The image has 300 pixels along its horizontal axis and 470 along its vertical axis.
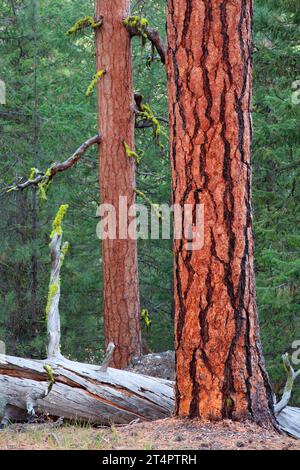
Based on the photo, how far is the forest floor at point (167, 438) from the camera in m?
4.67

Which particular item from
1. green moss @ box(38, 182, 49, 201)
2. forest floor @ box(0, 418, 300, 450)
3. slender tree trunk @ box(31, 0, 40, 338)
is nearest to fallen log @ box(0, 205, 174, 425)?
forest floor @ box(0, 418, 300, 450)

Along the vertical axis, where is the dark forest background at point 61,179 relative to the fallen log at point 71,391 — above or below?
above

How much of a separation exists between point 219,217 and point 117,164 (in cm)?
482

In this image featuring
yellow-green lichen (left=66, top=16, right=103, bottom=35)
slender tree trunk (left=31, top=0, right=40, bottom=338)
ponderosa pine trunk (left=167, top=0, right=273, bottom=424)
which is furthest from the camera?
slender tree trunk (left=31, top=0, right=40, bottom=338)

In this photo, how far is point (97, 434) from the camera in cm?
520

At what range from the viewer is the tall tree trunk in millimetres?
9594

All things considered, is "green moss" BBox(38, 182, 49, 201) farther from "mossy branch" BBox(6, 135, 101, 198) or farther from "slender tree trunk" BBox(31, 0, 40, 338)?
"slender tree trunk" BBox(31, 0, 40, 338)

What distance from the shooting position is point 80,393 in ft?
21.3

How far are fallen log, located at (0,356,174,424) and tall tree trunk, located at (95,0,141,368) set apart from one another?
285 cm

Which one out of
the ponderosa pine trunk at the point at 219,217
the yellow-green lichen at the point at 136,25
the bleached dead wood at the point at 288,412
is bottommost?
the bleached dead wood at the point at 288,412

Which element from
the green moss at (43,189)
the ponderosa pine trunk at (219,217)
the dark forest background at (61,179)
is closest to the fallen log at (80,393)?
the ponderosa pine trunk at (219,217)

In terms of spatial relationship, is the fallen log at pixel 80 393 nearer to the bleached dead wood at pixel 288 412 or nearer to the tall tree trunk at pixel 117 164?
the bleached dead wood at pixel 288 412

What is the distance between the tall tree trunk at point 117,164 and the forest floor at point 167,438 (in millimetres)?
4432
